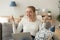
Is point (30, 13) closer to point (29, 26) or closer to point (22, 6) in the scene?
point (29, 26)

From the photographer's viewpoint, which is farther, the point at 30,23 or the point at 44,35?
the point at 30,23

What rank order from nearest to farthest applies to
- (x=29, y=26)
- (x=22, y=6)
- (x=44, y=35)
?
1. (x=44, y=35)
2. (x=29, y=26)
3. (x=22, y=6)

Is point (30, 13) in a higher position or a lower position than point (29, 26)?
higher

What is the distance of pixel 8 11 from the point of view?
573cm

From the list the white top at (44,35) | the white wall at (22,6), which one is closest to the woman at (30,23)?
the white top at (44,35)

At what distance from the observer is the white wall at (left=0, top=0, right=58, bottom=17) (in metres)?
5.66

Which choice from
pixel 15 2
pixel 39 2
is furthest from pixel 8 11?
pixel 39 2

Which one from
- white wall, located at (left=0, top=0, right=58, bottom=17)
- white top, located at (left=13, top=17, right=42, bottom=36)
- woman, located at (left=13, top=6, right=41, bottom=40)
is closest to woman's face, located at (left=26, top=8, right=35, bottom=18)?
woman, located at (left=13, top=6, right=41, bottom=40)

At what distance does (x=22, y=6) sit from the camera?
5.77m

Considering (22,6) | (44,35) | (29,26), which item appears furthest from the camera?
(22,6)

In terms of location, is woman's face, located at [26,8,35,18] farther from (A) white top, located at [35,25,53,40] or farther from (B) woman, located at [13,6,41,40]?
(A) white top, located at [35,25,53,40]

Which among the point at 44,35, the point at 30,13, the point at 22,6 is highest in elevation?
the point at 22,6

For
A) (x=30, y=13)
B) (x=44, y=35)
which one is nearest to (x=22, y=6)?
(x=30, y=13)

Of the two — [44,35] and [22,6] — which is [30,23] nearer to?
[44,35]
